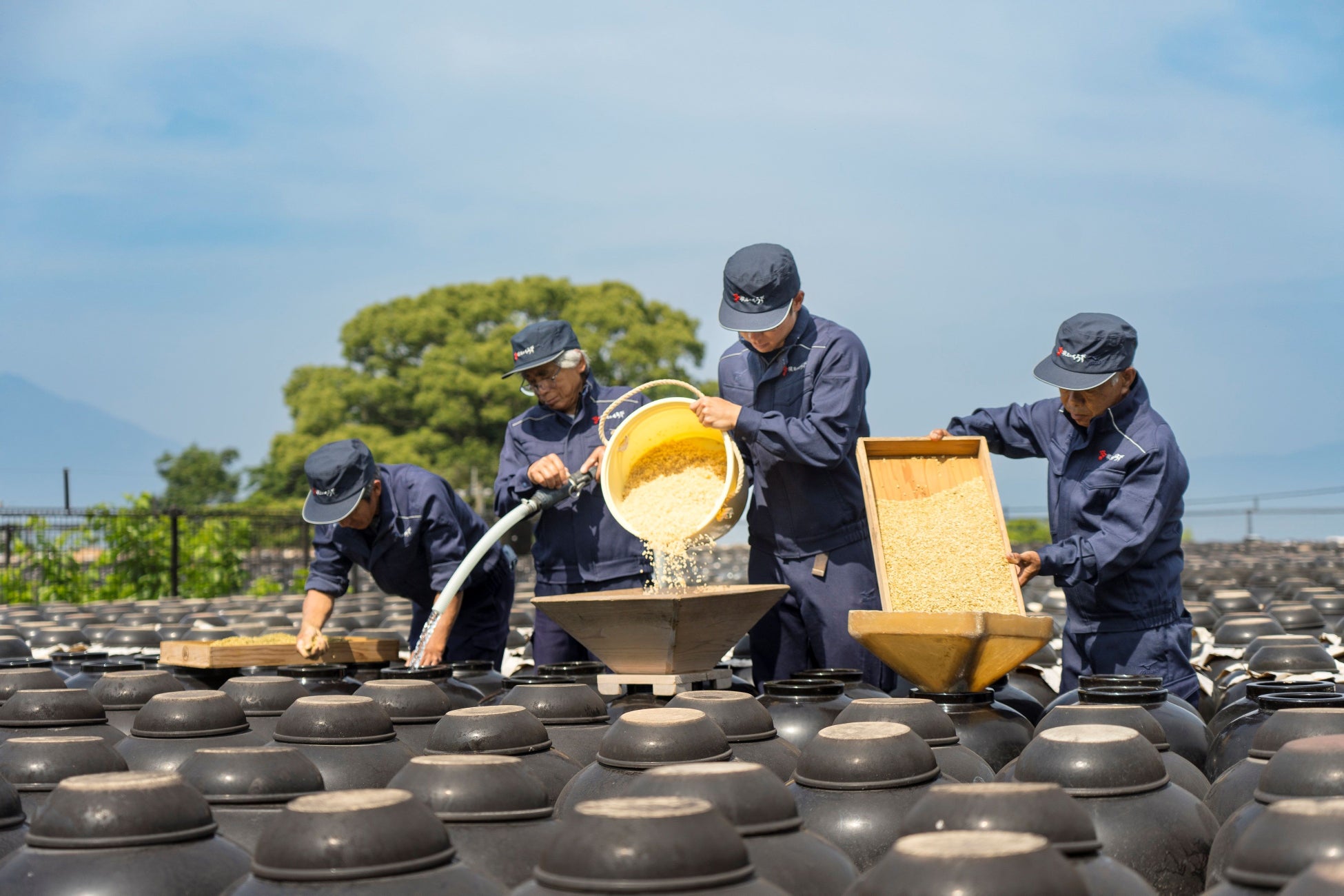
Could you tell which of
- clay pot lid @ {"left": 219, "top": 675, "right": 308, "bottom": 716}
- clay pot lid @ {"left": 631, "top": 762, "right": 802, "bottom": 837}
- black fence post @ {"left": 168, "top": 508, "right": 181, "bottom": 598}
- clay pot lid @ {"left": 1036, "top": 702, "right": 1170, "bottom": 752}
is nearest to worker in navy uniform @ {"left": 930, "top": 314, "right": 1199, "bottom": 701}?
clay pot lid @ {"left": 1036, "top": 702, "right": 1170, "bottom": 752}

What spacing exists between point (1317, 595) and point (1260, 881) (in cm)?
694

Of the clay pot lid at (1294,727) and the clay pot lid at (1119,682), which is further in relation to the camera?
the clay pot lid at (1119,682)

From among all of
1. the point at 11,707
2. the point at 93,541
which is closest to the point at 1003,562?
the point at 11,707

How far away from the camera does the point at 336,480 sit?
590 centimetres

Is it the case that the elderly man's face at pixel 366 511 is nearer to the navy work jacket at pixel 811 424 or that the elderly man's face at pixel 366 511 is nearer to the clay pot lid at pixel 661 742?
the navy work jacket at pixel 811 424

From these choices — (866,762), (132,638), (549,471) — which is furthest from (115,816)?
(132,638)

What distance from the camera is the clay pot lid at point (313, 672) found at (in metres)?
4.78

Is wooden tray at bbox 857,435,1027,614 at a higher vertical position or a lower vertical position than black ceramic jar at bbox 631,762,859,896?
higher

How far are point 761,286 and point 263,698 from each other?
221 centimetres

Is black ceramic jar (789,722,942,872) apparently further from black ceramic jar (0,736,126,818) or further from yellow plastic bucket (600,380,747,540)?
yellow plastic bucket (600,380,747,540)

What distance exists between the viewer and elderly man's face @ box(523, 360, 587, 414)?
606 centimetres

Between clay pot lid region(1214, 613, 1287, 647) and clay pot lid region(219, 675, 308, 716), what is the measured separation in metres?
4.34

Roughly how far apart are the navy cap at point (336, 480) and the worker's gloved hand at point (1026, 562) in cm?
272

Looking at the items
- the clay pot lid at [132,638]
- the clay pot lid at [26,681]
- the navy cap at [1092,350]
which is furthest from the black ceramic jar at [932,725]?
the clay pot lid at [132,638]
